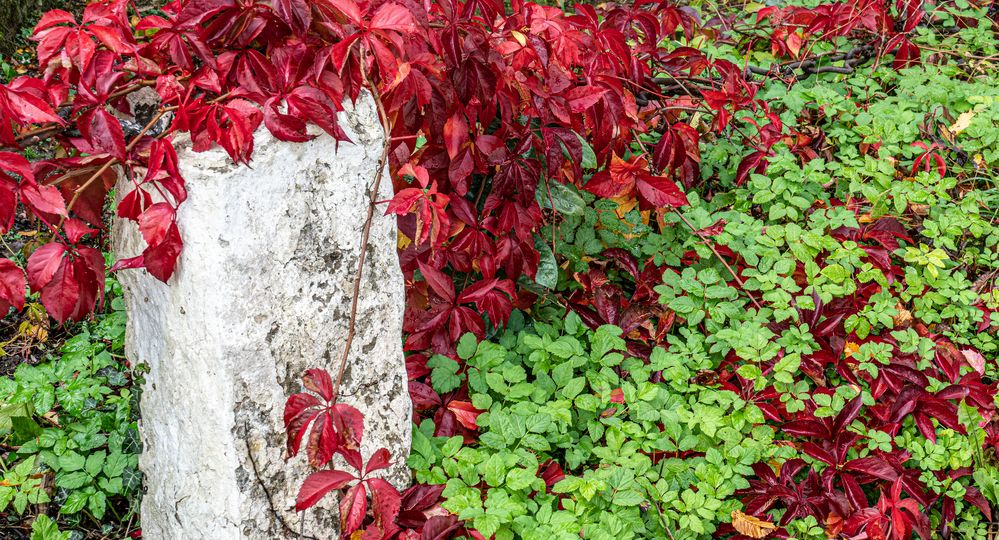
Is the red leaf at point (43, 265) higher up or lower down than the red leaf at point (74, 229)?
lower down

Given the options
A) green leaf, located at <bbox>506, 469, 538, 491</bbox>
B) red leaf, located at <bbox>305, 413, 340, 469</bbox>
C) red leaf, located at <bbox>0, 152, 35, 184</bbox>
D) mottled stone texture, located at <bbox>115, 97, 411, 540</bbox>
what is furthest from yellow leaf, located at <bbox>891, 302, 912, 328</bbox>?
red leaf, located at <bbox>0, 152, 35, 184</bbox>

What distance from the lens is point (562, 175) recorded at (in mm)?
2461

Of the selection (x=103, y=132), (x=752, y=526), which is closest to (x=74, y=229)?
(x=103, y=132)

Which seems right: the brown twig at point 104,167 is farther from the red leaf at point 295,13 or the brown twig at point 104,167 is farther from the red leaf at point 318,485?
the red leaf at point 318,485

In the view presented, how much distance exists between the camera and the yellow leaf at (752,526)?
2131 millimetres

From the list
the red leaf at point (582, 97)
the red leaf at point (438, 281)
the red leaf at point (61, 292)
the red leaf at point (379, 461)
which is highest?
the red leaf at point (582, 97)

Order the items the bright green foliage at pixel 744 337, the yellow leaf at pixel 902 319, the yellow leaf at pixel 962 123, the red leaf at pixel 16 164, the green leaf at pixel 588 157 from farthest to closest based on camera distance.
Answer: the yellow leaf at pixel 962 123, the yellow leaf at pixel 902 319, the green leaf at pixel 588 157, the bright green foliage at pixel 744 337, the red leaf at pixel 16 164

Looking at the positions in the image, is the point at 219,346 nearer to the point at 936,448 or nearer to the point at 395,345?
the point at 395,345

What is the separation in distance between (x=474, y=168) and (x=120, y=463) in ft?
4.74

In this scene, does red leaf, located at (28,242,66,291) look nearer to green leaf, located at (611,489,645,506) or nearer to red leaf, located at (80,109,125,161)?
red leaf, located at (80,109,125,161)

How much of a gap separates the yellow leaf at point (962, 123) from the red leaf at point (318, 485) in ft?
9.53

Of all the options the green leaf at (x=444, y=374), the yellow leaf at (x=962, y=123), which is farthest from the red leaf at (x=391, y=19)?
the yellow leaf at (x=962, y=123)

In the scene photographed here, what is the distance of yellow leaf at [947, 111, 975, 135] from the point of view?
314 cm

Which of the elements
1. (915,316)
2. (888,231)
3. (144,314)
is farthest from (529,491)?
(888,231)
